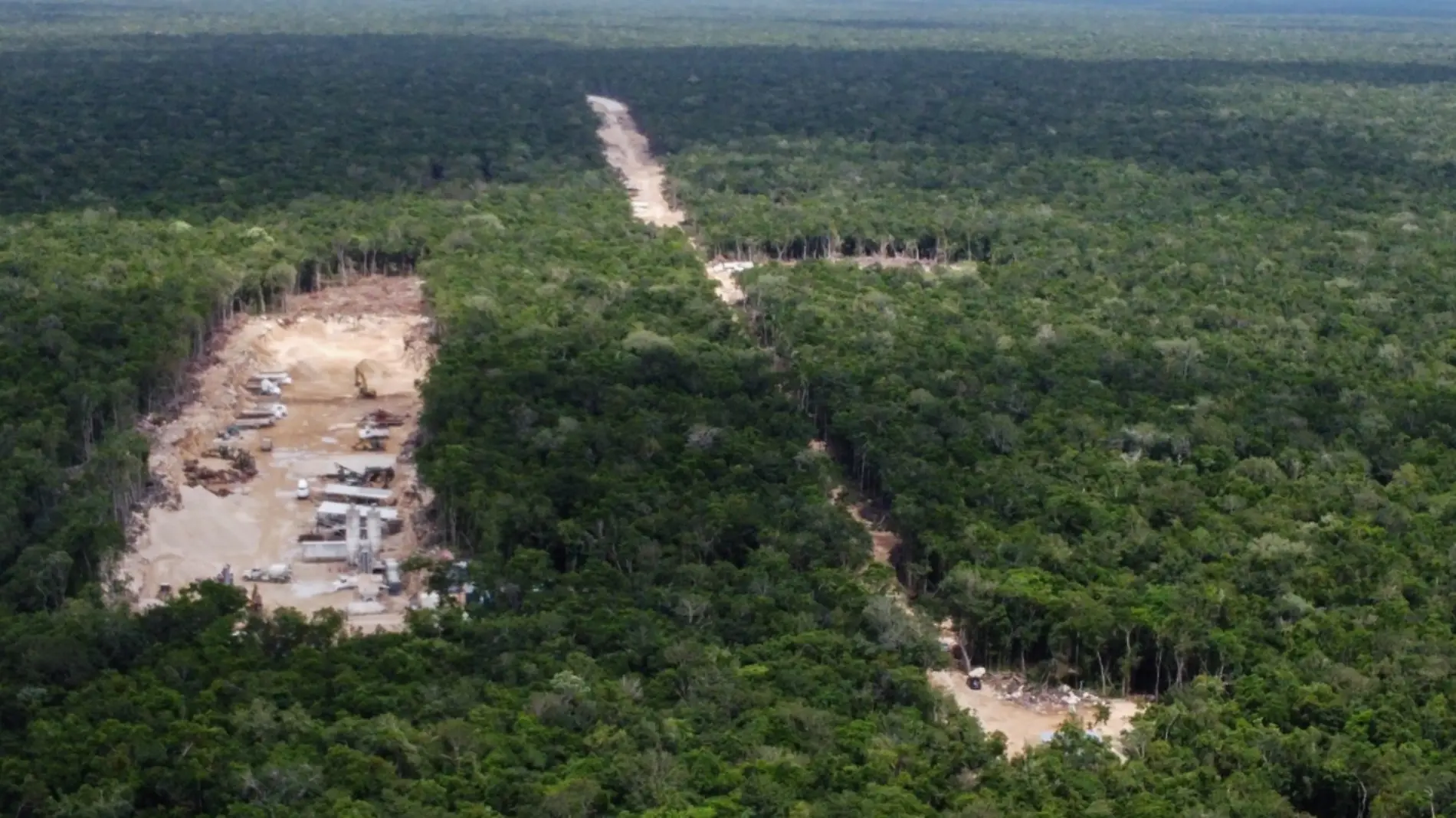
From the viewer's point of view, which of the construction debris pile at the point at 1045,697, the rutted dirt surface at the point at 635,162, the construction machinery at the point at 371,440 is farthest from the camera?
the rutted dirt surface at the point at 635,162

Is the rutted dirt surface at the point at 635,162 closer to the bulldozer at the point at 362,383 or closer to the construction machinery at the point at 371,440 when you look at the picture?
the bulldozer at the point at 362,383

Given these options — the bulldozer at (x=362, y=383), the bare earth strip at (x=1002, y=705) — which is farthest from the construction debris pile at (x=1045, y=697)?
the bulldozer at (x=362, y=383)

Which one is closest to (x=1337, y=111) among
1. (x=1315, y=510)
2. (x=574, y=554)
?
(x=1315, y=510)

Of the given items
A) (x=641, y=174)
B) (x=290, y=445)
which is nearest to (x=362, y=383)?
(x=290, y=445)

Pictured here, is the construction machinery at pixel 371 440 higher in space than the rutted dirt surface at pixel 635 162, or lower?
lower

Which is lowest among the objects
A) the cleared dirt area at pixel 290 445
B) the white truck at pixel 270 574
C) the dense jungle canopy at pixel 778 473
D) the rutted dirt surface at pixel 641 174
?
the white truck at pixel 270 574

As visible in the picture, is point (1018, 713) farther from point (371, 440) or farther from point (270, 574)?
point (371, 440)
